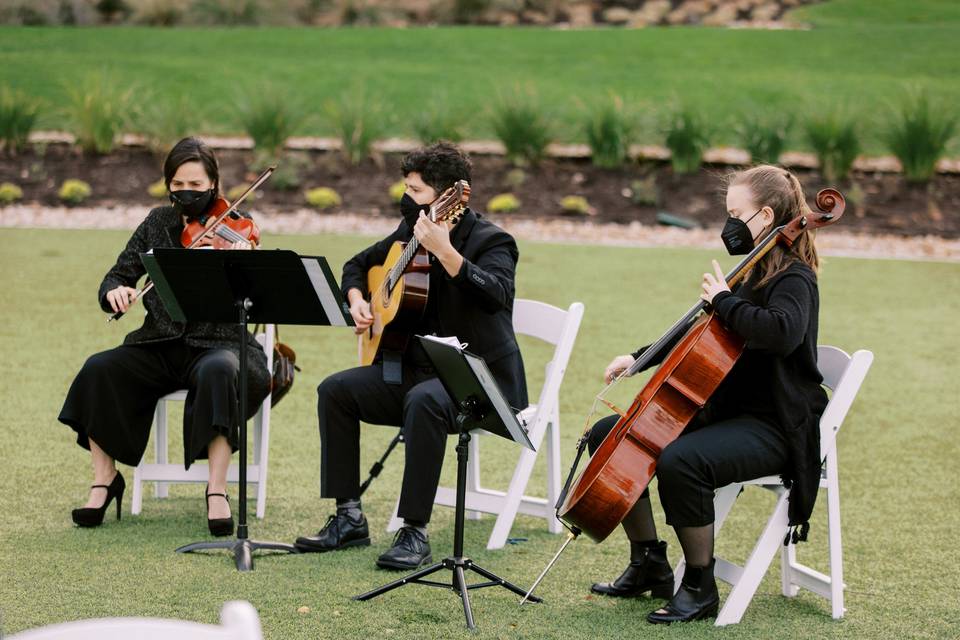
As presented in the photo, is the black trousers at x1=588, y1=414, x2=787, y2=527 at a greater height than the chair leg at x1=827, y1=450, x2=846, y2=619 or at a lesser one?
greater

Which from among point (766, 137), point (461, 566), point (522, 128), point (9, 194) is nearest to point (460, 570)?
point (461, 566)

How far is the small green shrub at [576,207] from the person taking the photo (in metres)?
15.4

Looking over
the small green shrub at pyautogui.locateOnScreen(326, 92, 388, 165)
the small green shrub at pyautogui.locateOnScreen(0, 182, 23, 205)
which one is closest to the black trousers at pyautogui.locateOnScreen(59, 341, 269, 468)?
the small green shrub at pyautogui.locateOnScreen(0, 182, 23, 205)

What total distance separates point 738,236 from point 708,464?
792 millimetres

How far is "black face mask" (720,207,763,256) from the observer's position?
14.1 feet

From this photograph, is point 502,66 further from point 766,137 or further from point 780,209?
point 780,209

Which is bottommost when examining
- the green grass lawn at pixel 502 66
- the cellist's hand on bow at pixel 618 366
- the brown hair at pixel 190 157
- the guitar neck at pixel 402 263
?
the green grass lawn at pixel 502 66

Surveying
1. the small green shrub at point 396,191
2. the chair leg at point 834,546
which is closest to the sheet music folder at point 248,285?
the chair leg at point 834,546

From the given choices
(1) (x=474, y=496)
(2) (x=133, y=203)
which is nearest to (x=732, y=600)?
(1) (x=474, y=496)

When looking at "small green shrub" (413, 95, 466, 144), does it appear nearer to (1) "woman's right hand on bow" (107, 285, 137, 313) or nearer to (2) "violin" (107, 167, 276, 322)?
(2) "violin" (107, 167, 276, 322)

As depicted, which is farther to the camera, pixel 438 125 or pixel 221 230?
pixel 438 125

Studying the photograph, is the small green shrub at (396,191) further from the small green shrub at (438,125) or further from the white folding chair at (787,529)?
the white folding chair at (787,529)

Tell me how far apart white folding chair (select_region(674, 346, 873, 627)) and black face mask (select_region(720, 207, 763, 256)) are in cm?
52

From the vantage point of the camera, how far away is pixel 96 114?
1645 centimetres
